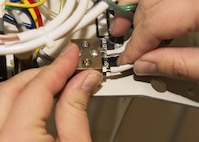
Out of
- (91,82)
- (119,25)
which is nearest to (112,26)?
(119,25)

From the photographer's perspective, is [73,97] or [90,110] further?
[90,110]

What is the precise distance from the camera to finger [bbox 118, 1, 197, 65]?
0.50m

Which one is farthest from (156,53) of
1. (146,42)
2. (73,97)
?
(73,97)

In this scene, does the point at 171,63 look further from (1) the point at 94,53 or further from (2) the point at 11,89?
(2) the point at 11,89

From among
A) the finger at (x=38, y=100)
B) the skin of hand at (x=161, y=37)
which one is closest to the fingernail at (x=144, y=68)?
the skin of hand at (x=161, y=37)

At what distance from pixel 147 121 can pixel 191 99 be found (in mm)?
469

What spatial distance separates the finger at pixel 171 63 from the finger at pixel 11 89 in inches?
6.0

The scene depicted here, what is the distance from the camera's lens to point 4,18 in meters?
0.58

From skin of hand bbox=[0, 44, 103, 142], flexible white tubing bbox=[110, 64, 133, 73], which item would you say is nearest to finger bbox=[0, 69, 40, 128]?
skin of hand bbox=[0, 44, 103, 142]

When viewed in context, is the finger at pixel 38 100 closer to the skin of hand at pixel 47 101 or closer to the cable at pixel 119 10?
the skin of hand at pixel 47 101

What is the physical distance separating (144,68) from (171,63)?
0.04 m

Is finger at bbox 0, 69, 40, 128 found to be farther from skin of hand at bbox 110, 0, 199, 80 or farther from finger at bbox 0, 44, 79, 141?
skin of hand at bbox 110, 0, 199, 80

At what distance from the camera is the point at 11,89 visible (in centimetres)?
49

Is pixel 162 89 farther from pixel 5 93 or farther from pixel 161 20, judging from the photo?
pixel 5 93
